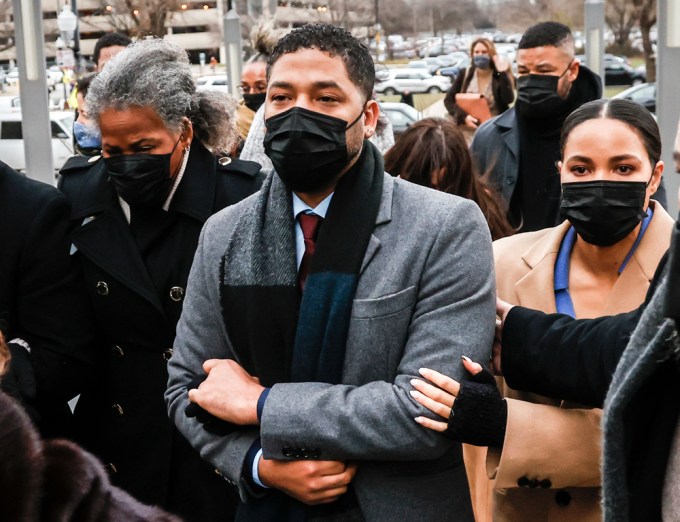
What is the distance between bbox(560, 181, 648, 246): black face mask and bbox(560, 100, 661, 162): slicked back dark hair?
16cm

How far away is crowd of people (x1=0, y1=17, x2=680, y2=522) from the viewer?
232 cm

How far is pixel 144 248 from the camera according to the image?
137 inches

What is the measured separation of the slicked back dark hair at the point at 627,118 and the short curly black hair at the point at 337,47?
790 millimetres

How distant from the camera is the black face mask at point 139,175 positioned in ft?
11.0

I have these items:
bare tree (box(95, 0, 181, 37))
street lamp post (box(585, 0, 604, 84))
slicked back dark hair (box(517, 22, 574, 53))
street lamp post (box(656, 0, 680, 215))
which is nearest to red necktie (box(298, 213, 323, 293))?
slicked back dark hair (box(517, 22, 574, 53))

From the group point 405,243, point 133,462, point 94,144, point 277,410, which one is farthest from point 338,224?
point 94,144

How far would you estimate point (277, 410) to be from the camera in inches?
98.8

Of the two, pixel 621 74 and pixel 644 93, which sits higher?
pixel 644 93

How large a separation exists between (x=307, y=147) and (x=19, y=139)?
2276 cm

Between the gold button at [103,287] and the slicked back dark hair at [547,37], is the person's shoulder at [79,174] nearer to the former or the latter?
the gold button at [103,287]

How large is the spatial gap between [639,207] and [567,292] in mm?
321

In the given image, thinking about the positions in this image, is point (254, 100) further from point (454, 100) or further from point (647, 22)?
point (647, 22)

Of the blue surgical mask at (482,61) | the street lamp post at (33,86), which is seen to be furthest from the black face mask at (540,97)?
the street lamp post at (33,86)

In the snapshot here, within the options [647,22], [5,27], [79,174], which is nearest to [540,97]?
[79,174]
